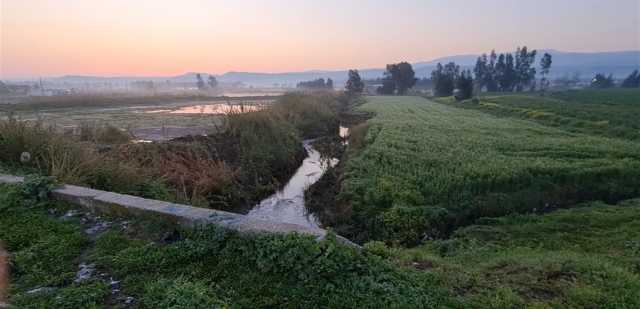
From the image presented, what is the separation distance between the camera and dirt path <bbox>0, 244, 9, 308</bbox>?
10.2 feet

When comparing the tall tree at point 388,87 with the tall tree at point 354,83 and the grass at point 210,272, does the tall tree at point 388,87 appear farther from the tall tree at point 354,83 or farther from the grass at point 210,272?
the grass at point 210,272

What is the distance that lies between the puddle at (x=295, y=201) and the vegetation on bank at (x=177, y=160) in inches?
16.4

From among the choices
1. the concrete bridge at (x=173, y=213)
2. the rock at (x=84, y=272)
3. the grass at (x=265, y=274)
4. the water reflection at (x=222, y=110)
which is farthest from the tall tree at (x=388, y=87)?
the rock at (x=84, y=272)

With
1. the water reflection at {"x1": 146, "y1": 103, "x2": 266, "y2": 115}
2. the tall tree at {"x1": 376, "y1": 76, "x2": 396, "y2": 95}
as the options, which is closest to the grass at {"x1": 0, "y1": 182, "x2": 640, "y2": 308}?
the water reflection at {"x1": 146, "y1": 103, "x2": 266, "y2": 115}

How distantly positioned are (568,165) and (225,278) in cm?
1099

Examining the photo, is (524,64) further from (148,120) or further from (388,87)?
(148,120)

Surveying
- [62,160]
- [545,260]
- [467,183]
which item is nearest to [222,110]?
[62,160]

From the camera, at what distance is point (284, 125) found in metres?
18.4

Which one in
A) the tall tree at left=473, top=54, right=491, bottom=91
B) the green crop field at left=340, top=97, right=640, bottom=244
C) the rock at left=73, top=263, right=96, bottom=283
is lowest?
the green crop field at left=340, top=97, right=640, bottom=244

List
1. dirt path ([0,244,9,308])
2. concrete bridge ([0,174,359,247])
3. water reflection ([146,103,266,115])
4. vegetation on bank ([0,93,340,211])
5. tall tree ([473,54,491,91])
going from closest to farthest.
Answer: dirt path ([0,244,9,308]) < concrete bridge ([0,174,359,247]) < vegetation on bank ([0,93,340,211]) < water reflection ([146,103,266,115]) < tall tree ([473,54,491,91])

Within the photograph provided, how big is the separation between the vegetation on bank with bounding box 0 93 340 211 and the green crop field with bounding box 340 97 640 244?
3405mm

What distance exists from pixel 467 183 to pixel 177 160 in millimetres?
8851

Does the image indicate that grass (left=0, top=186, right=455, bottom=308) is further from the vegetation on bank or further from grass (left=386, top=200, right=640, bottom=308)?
the vegetation on bank

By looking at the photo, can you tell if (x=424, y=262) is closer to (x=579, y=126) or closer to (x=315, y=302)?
(x=315, y=302)
